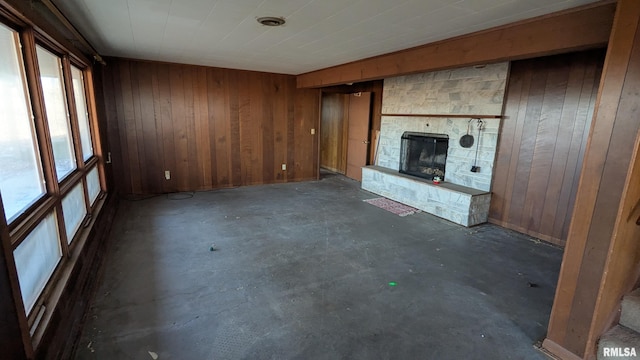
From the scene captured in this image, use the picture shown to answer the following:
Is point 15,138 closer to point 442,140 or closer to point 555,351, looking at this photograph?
point 555,351

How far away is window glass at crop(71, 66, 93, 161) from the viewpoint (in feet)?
11.8

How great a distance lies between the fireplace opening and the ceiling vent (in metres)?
3.05

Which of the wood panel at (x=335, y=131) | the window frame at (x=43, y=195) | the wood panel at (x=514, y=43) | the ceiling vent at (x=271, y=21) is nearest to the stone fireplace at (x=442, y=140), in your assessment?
the wood panel at (x=514, y=43)

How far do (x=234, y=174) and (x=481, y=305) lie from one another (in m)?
4.84

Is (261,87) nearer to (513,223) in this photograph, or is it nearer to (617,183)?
(513,223)

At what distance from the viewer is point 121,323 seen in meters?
2.06

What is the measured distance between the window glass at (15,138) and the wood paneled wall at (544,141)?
4731mm

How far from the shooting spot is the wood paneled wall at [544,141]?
329 cm

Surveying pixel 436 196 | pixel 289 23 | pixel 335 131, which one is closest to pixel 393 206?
pixel 436 196

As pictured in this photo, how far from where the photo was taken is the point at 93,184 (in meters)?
3.82

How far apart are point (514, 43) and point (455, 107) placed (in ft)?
5.91

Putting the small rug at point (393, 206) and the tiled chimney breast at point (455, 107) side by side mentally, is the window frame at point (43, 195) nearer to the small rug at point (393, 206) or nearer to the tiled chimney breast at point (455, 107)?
the small rug at point (393, 206)

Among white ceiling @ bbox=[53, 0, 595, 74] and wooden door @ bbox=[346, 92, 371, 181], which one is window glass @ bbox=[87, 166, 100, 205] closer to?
white ceiling @ bbox=[53, 0, 595, 74]

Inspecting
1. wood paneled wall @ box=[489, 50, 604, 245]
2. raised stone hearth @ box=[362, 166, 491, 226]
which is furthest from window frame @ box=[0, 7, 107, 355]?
wood paneled wall @ box=[489, 50, 604, 245]
